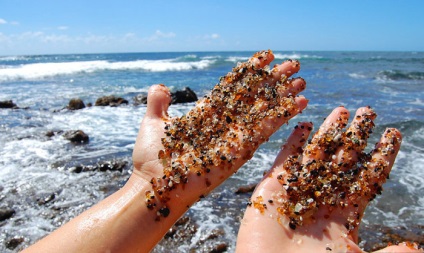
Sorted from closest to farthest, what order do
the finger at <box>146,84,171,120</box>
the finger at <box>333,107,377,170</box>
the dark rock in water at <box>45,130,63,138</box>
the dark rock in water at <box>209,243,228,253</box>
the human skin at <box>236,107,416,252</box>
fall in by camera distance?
the human skin at <box>236,107,416,252</box> < the finger at <box>333,107,377,170</box> < the finger at <box>146,84,171,120</box> < the dark rock in water at <box>209,243,228,253</box> < the dark rock in water at <box>45,130,63,138</box>

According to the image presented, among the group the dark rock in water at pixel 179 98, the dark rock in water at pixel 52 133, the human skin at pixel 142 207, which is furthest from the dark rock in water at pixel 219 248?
the dark rock in water at pixel 179 98

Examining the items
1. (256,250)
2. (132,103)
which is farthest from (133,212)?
(132,103)

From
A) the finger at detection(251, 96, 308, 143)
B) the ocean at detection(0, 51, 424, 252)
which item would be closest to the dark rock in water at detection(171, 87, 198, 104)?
the ocean at detection(0, 51, 424, 252)

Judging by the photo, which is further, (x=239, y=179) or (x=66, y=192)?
(x=239, y=179)

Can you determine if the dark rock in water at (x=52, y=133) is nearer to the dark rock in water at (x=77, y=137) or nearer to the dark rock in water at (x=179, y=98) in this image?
the dark rock in water at (x=77, y=137)

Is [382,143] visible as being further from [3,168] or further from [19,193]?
[3,168]

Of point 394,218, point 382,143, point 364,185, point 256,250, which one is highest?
point 382,143

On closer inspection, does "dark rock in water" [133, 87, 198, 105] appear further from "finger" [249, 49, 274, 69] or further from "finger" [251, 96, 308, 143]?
"finger" [251, 96, 308, 143]

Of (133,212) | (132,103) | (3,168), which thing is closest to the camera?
(133,212)
